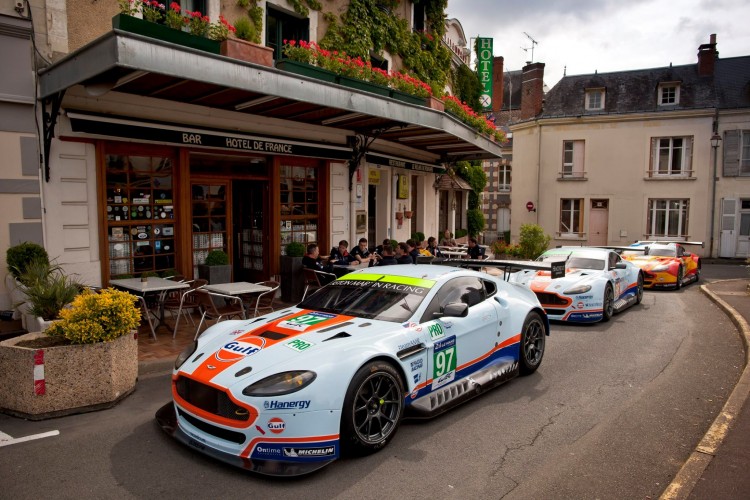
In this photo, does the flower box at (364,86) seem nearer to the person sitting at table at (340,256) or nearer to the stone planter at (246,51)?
the stone planter at (246,51)

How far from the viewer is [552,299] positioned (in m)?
10.3

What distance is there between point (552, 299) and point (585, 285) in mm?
656

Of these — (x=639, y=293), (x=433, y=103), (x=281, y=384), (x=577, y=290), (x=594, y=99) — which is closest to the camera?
(x=281, y=384)

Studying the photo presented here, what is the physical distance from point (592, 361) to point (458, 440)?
11.9 ft

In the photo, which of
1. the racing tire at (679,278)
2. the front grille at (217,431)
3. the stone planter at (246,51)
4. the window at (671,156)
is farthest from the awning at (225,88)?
the window at (671,156)

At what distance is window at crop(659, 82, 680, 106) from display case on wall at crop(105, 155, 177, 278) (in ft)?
91.1

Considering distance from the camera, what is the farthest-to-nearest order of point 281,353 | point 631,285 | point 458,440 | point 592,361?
1. point 631,285
2. point 592,361
3. point 458,440
4. point 281,353

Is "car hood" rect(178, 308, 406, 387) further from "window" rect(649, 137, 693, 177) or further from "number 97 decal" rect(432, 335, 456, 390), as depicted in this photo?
"window" rect(649, 137, 693, 177)

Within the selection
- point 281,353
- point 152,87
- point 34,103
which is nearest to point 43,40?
point 34,103

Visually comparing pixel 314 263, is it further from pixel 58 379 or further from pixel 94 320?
pixel 58 379

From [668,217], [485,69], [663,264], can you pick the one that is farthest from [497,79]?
[663,264]

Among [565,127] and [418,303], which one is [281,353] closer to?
[418,303]

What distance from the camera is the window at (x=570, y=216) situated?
30516mm

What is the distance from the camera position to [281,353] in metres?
4.46
